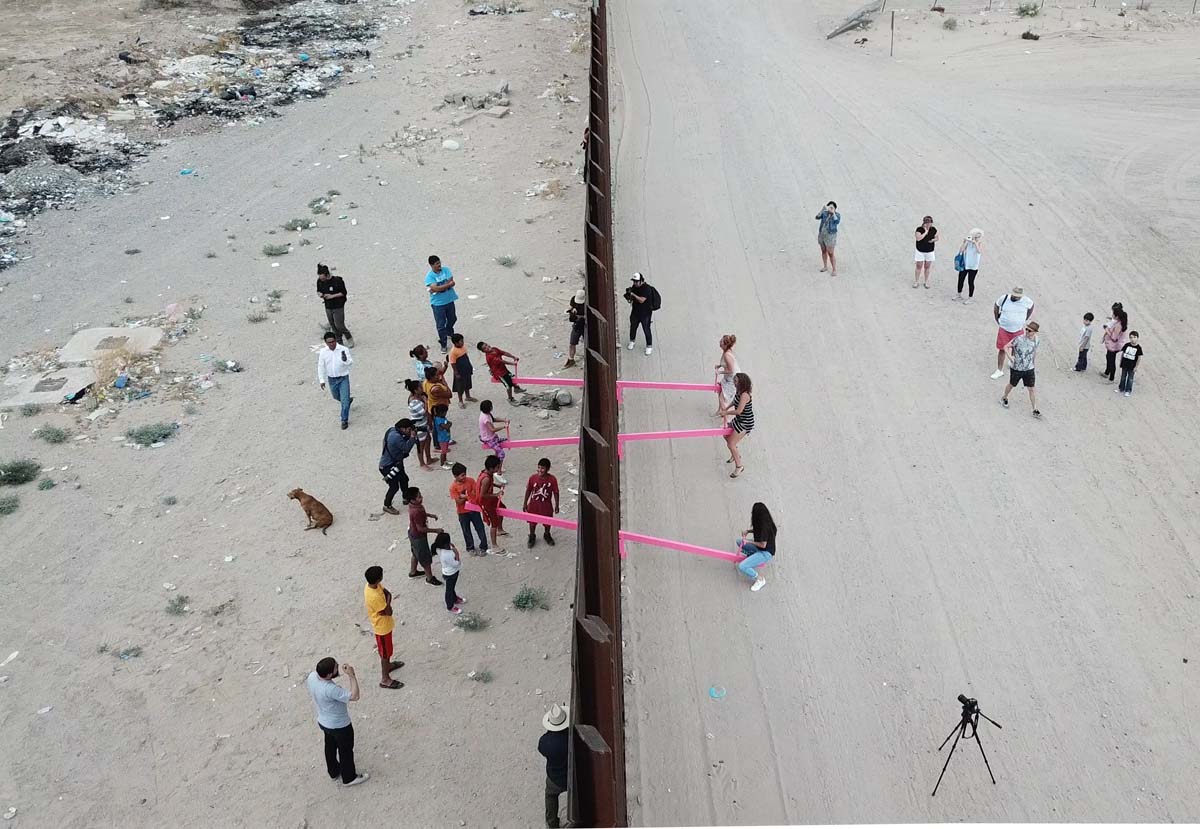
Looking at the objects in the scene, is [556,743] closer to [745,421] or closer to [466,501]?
[466,501]

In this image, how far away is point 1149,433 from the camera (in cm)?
1044

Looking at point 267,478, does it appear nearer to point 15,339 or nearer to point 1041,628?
point 15,339

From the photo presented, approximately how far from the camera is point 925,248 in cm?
1318

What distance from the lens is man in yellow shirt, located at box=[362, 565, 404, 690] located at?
708 cm

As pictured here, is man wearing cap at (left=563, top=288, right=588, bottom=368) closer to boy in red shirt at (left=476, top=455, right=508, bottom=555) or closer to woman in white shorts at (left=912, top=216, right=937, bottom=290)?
boy in red shirt at (left=476, top=455, right=508, bottom=555)

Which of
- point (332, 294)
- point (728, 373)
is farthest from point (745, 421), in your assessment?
point (332, 294)

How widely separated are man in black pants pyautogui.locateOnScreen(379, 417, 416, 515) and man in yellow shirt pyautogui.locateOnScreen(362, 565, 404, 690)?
6.91ft

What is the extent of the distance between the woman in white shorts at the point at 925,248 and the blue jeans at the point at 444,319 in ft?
21.9

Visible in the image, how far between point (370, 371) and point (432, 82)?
1322 cm

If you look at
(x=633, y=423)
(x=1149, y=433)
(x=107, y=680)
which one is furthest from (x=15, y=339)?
(x=1149, y=433)

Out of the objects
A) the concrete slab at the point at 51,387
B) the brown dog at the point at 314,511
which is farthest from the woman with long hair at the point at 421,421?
the concrete slab at the point at 51,387

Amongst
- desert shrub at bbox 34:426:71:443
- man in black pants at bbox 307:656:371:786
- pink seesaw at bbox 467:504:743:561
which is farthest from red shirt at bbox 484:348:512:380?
desert shrub at bbox 34:426:71:443

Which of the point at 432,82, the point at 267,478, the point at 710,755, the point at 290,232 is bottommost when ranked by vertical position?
the point at 710,755

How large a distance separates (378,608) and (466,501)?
1576 mm
